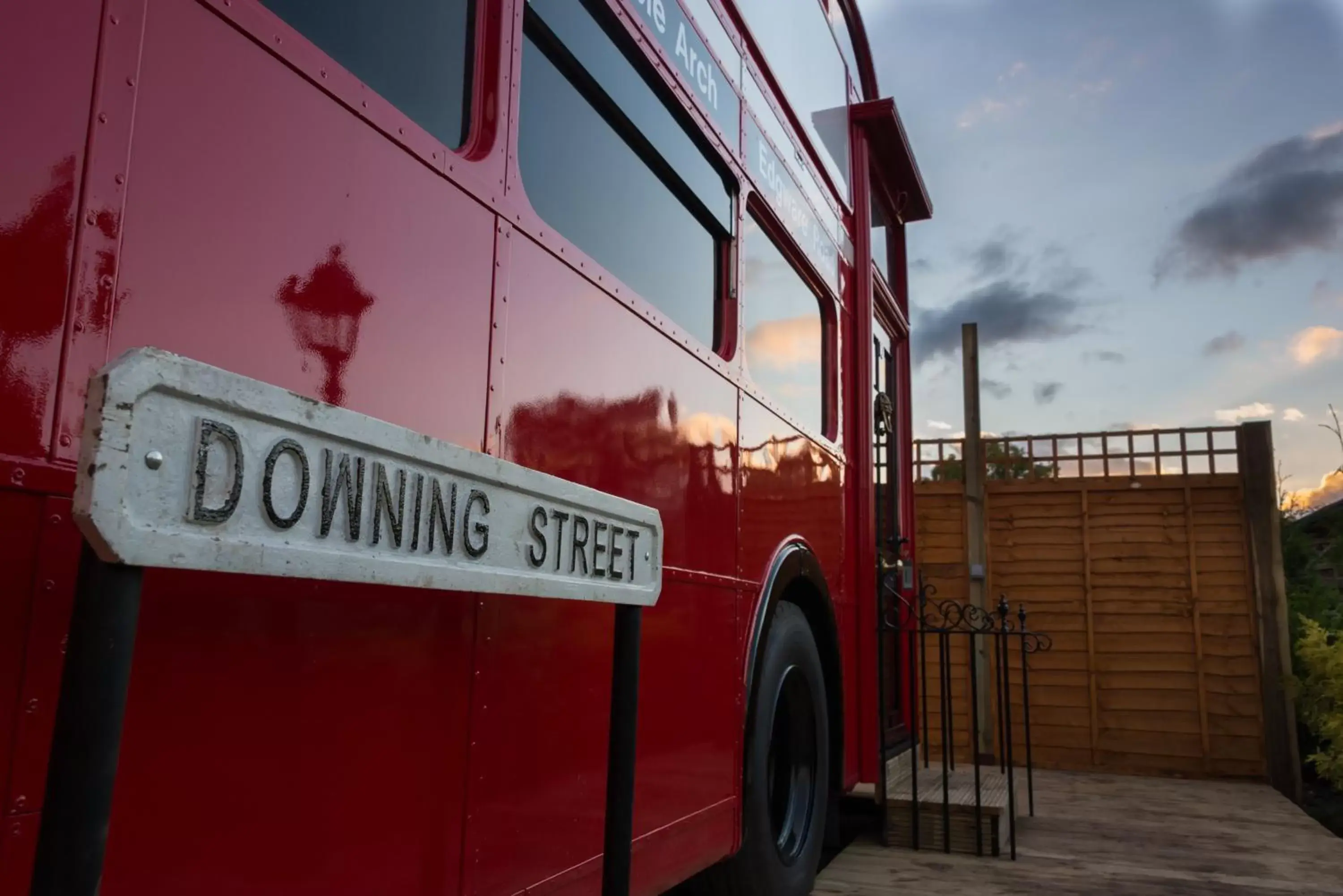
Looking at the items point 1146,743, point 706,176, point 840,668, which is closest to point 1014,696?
point 1146,743

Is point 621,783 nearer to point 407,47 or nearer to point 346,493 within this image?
point 346,493

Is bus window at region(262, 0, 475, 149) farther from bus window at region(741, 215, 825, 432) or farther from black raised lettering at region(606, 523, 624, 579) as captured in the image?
bus window at region(741, 215, 825, 432)

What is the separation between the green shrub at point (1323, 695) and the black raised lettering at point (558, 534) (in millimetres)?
7426

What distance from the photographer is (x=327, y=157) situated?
1.25m

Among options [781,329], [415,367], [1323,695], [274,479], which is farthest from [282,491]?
[1323,695]

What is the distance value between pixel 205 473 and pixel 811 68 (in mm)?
3332

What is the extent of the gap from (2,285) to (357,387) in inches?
17.6

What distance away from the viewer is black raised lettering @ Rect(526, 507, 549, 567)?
1.24m

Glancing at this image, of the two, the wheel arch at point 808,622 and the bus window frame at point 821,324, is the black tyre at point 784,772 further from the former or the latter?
the bus window frame at point 821,324

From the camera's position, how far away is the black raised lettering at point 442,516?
1.03m

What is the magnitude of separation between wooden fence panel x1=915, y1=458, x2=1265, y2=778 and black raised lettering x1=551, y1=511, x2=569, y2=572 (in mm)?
7083

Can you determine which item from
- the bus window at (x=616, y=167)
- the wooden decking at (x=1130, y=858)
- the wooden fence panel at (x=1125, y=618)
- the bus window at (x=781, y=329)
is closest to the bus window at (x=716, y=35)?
the bus window at (x=616, y=167)

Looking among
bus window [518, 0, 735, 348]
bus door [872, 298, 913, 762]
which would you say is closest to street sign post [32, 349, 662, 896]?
bus window [518, 0, 735, 348]

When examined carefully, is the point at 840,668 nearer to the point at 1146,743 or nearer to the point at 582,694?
the point at 582,694
